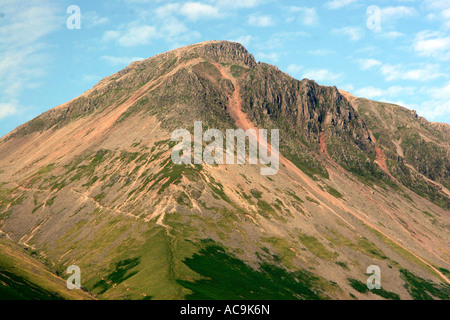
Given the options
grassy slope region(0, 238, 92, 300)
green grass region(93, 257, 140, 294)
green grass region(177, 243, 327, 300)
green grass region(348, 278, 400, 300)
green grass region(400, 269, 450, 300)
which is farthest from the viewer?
green grass region(400, 269, 450, 300)

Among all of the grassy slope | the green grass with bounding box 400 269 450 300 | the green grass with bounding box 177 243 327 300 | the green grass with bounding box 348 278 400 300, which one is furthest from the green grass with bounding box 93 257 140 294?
the green grass with bounding box 400 269 450 300

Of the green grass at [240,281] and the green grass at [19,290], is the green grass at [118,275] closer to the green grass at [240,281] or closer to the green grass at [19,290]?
the green grass at [240,281]

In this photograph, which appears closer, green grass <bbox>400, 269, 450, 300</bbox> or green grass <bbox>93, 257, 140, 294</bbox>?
green grass <bbox>93, 257, 140, 294</bbox>

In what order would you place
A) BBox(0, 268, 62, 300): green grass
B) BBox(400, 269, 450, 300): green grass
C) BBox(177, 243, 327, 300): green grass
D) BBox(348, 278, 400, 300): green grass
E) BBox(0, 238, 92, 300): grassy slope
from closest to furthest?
BBox(0, 268, 62, 300): green grass, BBox(0, 238, 92, 300): grassy slope, BBox(177, 243, 327, 300): green grass, BBox(348, 278, 400, 300): green grass, BBox(400, 269, 450, 300): green grass

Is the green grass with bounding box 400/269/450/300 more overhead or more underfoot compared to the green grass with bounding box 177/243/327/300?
more underfoot

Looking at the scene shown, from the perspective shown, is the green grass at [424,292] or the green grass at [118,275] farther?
the green grass at [424,292]

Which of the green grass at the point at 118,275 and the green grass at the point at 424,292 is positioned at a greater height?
the green grass at the point at 118,275

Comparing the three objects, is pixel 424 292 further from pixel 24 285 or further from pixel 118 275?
pixel 24 285

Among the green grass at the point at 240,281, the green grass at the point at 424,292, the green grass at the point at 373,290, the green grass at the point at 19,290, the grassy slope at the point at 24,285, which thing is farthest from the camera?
the green grass at the point at 424,292

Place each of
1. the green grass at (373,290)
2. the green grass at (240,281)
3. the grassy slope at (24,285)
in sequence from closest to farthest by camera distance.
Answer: the grassy slope at (24,285) → the green grass at (240,281) → the green grass at (373,290)

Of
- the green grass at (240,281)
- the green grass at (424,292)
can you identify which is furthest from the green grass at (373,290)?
the green grass at (240,281)

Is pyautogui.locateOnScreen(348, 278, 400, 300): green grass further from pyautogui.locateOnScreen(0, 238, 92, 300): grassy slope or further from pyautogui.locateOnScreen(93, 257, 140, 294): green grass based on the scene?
pyautogui.locateOnScreen(0, 238, 92, 300): grassy slope
